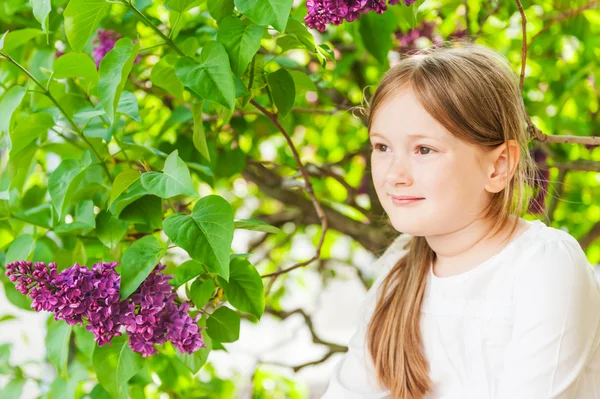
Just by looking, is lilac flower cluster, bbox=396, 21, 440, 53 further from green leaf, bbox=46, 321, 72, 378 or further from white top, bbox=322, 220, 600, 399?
green leaf, bbox=46, 321, 72, 378

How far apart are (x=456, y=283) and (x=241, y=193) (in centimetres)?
105

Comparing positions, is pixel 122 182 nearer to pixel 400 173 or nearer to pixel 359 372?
pixel 400 173

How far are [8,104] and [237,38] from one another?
269 millimetres

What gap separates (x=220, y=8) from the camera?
83 centimetres

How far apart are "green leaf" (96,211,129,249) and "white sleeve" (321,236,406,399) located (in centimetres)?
39

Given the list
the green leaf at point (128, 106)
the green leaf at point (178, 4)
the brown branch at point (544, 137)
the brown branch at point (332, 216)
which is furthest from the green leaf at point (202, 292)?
the brown branch at point (332, 216)

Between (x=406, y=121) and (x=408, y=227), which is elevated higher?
(x=406, y=121)

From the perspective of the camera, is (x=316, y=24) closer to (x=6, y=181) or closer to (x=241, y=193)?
(x=6, y=181)

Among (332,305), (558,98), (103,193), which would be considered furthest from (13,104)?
(332,305)

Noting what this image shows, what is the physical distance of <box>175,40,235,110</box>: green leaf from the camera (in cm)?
77

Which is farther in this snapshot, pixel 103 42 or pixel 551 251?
pixel 103 42

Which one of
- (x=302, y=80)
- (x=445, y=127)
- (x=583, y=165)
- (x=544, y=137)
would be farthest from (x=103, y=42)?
(x=583, y=165)

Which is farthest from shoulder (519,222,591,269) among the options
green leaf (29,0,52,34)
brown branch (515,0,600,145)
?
green leaf (29,0,52,34)

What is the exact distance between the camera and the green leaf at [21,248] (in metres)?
0.95
